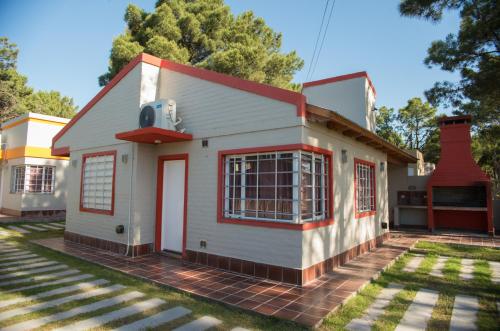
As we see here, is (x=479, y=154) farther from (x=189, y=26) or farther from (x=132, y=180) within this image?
(x=132, y=180)

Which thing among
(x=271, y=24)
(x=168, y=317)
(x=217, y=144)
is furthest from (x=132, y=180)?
(x=271, y=24)

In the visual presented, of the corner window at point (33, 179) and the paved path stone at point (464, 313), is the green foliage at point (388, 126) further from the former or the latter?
the paved path stone at point (464, 313)

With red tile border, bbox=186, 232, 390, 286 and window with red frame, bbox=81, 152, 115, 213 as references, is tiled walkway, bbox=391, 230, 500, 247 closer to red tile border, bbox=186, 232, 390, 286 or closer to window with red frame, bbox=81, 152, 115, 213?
red tile border, bbox=186, 232, 390, 286

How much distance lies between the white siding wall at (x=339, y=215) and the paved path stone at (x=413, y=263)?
1163mm

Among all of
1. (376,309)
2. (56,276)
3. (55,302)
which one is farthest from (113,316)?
(376,309)

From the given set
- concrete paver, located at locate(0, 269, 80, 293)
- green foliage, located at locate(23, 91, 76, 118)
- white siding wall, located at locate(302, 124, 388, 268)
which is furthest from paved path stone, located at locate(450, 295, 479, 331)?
green foliage, located at locate(23, 91, 76, 118)

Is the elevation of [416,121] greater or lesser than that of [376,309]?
greater

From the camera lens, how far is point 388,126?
1217 inches

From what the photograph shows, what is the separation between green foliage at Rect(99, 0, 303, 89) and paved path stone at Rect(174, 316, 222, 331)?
12793mm

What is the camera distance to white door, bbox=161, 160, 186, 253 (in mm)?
7340

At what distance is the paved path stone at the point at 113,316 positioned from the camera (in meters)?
3.65

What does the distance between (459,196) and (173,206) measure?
11277mm

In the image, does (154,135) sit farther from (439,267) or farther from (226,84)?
(439,267)

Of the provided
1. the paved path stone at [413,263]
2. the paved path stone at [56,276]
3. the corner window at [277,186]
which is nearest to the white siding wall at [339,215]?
the corner window at [277,186]
